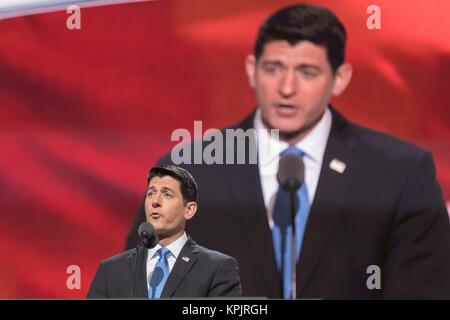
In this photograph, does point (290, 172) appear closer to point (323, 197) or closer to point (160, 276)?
point (323, 197)

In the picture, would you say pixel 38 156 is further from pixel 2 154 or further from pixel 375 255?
pixel 375 255

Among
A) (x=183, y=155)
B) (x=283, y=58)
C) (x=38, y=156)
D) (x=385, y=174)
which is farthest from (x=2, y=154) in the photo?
(x=385, y=174)

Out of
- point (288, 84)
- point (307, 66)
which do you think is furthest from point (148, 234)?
point (307, 66)

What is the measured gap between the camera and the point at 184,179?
391 centimetres

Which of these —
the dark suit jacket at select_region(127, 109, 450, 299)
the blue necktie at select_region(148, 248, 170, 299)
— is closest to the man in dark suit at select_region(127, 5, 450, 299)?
the dark suit jacket at select_region(127, 109, 450, 299)

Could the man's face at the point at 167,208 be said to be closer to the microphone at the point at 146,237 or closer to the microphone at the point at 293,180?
the microphone at the point at 146,237

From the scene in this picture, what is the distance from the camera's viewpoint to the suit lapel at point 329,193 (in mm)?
3828

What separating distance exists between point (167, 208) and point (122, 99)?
0.54m

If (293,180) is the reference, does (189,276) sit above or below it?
below

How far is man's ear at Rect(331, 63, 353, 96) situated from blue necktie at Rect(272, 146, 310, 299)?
44 centimetres

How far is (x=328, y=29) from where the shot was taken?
3.85 meters

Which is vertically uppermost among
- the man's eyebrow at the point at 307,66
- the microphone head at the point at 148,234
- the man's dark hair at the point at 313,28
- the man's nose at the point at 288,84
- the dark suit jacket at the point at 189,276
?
the man's dark hair at the point at 313,28

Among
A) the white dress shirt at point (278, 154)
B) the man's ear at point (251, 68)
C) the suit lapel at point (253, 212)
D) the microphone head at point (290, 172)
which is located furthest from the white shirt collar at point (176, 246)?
the man's ear at point (251, 68)

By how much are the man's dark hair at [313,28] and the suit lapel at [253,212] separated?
40cm
